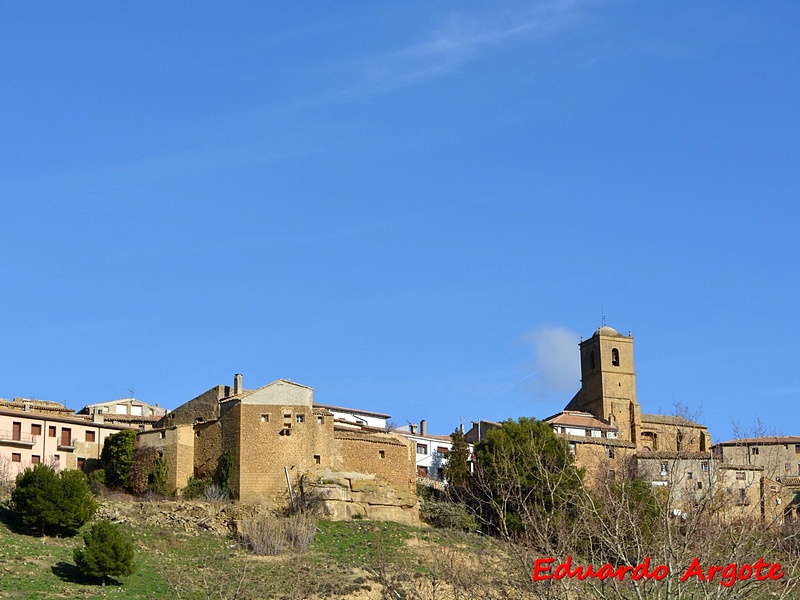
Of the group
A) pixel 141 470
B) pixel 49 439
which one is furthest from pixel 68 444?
pixel 141 470

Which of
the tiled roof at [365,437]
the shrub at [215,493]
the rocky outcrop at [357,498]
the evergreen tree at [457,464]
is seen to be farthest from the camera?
the evergreen tree at [457,464]

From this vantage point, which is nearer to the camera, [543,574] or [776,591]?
[543,574]

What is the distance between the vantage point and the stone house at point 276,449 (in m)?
68.7

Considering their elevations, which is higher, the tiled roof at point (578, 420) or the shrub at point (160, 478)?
the tiled roof at point (578, 420)

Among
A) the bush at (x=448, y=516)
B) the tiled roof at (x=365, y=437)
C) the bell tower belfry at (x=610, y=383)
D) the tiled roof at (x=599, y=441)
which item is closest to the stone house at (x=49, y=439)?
the tiled roof at (x=365, y=437)

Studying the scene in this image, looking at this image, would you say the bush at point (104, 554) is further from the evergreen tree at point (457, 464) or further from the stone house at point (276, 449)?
the evergreen tree at point (457, 464)

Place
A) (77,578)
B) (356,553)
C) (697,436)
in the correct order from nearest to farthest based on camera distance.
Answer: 1. (77,578)
2. (356,553)
3. (697,436)

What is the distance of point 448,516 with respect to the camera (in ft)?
232

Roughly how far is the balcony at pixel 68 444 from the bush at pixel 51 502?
387 inches

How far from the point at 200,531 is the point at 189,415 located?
10.9 m

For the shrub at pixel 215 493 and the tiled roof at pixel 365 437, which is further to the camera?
the tiled roof at pixel 365 437

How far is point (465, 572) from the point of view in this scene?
39.9 m

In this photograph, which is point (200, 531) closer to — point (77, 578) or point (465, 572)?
point (77, 578)

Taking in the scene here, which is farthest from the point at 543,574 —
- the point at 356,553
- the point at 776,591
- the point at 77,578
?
the point at 356,553
